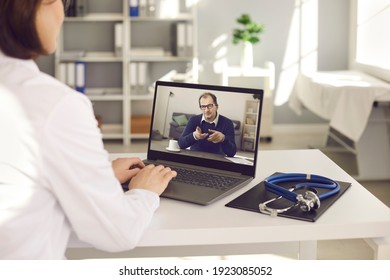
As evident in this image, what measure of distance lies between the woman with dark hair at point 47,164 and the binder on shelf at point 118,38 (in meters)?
4.38

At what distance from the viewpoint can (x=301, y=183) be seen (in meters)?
1.67

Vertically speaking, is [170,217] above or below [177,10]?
below

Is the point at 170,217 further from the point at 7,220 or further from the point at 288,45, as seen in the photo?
the point at 288,45

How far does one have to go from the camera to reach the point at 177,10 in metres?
5.73

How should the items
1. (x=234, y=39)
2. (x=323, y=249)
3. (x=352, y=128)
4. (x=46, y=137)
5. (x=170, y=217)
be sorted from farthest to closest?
(x=234, y=39) < (x=352, y=128) < (x=323, y=249) < (x=170, y=217) < (x=46, y=137)

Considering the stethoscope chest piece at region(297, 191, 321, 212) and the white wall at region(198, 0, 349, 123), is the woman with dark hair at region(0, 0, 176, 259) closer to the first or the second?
the stethoscope chest piece at region(297, 191, 321, 212)

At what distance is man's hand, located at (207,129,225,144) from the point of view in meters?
1.73

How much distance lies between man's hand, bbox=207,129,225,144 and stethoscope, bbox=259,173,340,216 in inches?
6.5

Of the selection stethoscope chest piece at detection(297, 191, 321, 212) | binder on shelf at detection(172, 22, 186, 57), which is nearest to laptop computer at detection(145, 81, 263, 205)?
stethoscope chest piece at detection(297, 191, 321, 212)

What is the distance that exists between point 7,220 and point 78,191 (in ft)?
0.45

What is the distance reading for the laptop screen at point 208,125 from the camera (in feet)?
5.57

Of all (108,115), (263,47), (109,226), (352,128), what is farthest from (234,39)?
(109,226)

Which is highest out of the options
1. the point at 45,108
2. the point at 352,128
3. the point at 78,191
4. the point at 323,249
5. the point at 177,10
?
the point at 177,10

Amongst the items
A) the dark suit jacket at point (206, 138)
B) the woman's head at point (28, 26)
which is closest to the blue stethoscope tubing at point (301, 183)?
the dark suit jacket at point (206, 138)
